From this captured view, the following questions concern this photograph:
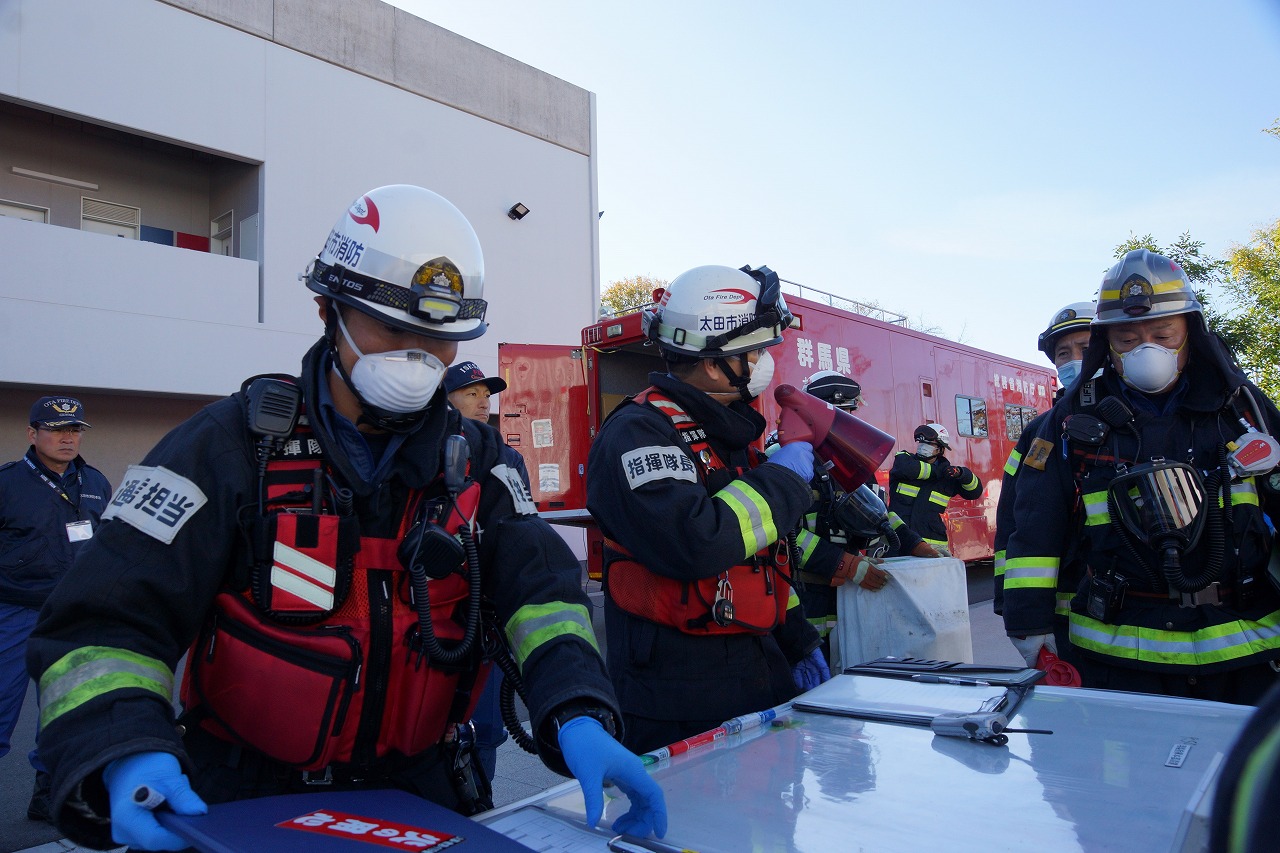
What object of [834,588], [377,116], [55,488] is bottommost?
[834,588]

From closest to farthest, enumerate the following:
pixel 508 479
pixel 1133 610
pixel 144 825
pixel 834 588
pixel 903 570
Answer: pixel 144 825
pixel 508 479
pixel 1133 610
pixel 903 570
pixel 834 588

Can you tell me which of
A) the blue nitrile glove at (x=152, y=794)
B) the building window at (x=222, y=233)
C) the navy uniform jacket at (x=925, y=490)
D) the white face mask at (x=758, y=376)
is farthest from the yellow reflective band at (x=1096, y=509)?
the building window at (x=222, y=233)

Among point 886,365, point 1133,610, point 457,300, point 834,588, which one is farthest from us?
point 886,365

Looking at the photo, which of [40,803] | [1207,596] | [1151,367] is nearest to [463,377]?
[40,803]

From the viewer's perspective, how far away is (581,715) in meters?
1.55

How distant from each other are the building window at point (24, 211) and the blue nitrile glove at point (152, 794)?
12.2 metres

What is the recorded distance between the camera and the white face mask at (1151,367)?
270 cm

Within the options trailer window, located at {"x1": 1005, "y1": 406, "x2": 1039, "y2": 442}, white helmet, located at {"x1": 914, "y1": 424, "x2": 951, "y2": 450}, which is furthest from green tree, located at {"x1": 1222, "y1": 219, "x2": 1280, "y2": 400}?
white helmet, located at {"x1": 914, "y1": 424, "x2": 951, "y2": 450}

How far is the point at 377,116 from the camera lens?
13.2 m

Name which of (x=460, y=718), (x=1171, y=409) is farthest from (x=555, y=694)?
(x=1171, y=409)

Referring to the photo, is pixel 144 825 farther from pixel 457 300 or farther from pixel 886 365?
pixel 886 365

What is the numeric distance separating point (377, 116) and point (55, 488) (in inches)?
383

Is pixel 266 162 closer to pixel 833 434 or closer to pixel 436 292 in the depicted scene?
pixel 833 434

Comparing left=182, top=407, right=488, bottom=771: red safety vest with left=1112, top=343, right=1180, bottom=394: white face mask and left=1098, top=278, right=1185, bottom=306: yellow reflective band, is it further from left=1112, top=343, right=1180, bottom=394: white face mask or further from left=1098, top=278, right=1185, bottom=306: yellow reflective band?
left=1098, top=278, right=1185, bottom=306: yellow reflective band
